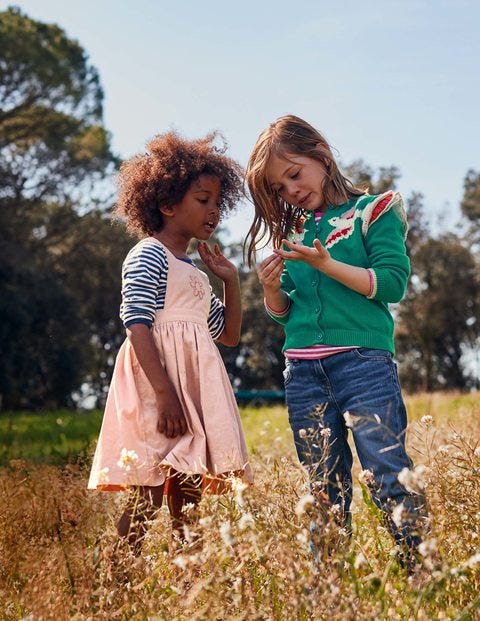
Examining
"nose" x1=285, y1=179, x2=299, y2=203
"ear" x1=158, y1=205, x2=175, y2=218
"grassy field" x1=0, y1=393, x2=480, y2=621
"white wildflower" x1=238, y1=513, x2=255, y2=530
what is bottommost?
"grassy field" x1=0, y1=393, x2=480, y2=621

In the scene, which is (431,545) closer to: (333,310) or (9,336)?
(333,310)

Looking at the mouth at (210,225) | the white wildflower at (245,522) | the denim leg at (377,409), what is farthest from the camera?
the mouth at (210,225)

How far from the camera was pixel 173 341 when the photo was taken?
130 inches

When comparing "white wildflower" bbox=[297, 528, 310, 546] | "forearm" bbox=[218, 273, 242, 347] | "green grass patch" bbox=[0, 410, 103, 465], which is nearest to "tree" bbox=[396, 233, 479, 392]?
"green grass patch" bbox=[0, 410, 103, 465]

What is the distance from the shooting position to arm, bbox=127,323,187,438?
3.11m

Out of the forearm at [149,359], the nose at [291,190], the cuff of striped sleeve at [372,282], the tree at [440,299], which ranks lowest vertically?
the tree at [440,299]

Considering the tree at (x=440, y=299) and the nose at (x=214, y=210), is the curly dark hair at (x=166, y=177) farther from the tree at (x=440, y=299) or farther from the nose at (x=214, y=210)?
the tree at (x=440, y=299)

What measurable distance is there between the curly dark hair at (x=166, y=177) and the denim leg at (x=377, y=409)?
1030 millimetres

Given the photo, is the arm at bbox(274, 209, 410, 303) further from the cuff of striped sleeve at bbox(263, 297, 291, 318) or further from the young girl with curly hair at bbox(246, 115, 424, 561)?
the cuff of striped sleeve at bbox(263, 297, 291, 318)

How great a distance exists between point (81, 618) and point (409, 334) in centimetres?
3532

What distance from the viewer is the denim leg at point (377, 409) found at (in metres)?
2.88

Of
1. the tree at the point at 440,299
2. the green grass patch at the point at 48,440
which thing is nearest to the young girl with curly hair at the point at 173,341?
the green grass patch at the point at 48,440

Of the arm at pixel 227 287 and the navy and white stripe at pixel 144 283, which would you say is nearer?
the navy and white stripe at pixel 144 283

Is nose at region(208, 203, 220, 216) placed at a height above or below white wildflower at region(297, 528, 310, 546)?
above
